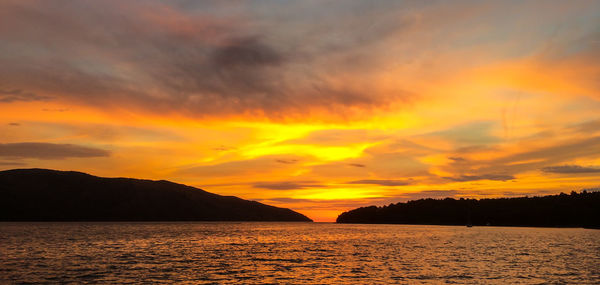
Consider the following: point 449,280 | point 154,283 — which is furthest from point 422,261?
point 154,283

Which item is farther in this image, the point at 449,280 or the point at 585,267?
the point at 585,267

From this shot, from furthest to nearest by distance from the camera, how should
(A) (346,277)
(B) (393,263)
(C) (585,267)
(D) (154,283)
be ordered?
(B) (393,263) < (C) (585,267) < (A) (346,277) < (D) (154,283)

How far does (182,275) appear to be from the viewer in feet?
207

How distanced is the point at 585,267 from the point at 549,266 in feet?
17.3

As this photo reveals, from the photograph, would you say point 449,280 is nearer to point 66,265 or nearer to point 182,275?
point 182,275

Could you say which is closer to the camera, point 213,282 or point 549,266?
point 213,282

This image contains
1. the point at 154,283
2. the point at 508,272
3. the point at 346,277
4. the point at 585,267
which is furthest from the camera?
the point at 585,267

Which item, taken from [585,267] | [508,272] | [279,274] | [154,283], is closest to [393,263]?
[508,272]

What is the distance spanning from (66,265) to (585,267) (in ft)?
281

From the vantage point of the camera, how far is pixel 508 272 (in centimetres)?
6781

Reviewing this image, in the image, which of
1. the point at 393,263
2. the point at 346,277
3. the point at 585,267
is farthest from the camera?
the point at 393,263

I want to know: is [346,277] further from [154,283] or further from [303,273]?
[154,283]

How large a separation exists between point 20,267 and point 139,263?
17690 millimetres

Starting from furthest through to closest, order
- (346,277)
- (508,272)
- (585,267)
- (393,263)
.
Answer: (393,263)
(585,267)
(508,272)
(346,277)
